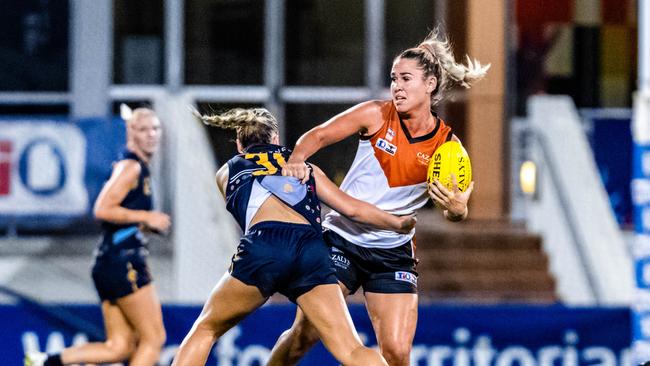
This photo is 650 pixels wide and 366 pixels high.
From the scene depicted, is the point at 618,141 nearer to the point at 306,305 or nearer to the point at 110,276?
the point at 110,276

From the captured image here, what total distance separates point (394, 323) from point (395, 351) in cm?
15

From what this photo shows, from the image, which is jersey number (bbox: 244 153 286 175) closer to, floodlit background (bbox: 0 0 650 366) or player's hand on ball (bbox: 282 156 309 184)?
player's hand on ball (bbox: 282 156 309 184)

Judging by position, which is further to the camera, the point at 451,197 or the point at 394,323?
the point at 394,323

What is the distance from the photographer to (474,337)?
10367 millimetres

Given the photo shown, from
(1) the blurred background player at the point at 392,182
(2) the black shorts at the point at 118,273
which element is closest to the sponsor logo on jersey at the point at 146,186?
(2) the black shorts at the point at 118,273

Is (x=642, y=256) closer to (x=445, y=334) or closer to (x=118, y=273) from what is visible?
(x=445, y=334)

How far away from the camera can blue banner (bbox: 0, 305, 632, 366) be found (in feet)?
33.2

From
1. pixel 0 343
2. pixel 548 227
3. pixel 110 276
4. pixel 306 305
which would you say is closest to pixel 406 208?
pixel 306 305

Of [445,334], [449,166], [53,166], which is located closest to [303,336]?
[449,166]

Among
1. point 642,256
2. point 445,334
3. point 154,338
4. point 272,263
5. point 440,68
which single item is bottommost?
point 445,334

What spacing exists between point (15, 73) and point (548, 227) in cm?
649

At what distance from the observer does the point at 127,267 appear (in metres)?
8.80

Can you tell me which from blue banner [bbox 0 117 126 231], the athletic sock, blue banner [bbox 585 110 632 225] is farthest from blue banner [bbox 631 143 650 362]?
blue banner [bbox 585 110 632 225]

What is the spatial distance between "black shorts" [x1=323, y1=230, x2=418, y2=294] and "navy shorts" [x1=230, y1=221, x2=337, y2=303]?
586 mm
